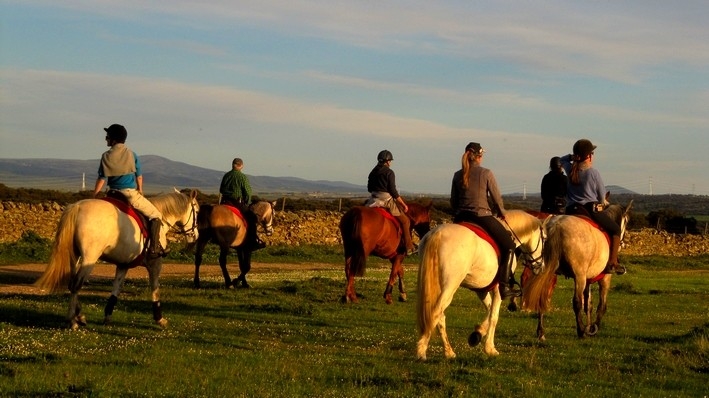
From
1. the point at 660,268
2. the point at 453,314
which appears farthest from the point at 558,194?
the point at 660,268

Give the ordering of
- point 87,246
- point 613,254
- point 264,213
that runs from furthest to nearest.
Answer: point 264,213 → point 613,254 → point 87,246

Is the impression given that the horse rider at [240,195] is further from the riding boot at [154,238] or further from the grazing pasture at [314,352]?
the riding boot at [154,238]

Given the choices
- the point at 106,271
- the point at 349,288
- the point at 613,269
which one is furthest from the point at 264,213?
the point at 613,269

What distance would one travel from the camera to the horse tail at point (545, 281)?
13852mm

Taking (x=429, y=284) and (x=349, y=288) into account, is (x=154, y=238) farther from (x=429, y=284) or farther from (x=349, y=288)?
(x=349, y=288)

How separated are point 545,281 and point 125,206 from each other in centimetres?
690

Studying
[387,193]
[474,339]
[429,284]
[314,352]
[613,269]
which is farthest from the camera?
[387,193]

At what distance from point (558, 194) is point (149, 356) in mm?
10852

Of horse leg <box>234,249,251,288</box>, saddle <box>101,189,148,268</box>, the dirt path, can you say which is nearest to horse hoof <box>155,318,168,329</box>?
saddle <box>101,189,148,268</box>

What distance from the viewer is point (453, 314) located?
18.0 metres

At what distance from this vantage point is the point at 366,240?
752 inches

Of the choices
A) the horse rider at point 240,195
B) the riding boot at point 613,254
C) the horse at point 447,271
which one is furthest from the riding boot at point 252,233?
the horse at point 447,271

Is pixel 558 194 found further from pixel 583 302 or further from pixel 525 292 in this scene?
pixel 525 292

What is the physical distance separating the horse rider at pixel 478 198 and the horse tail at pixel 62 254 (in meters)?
5.77
